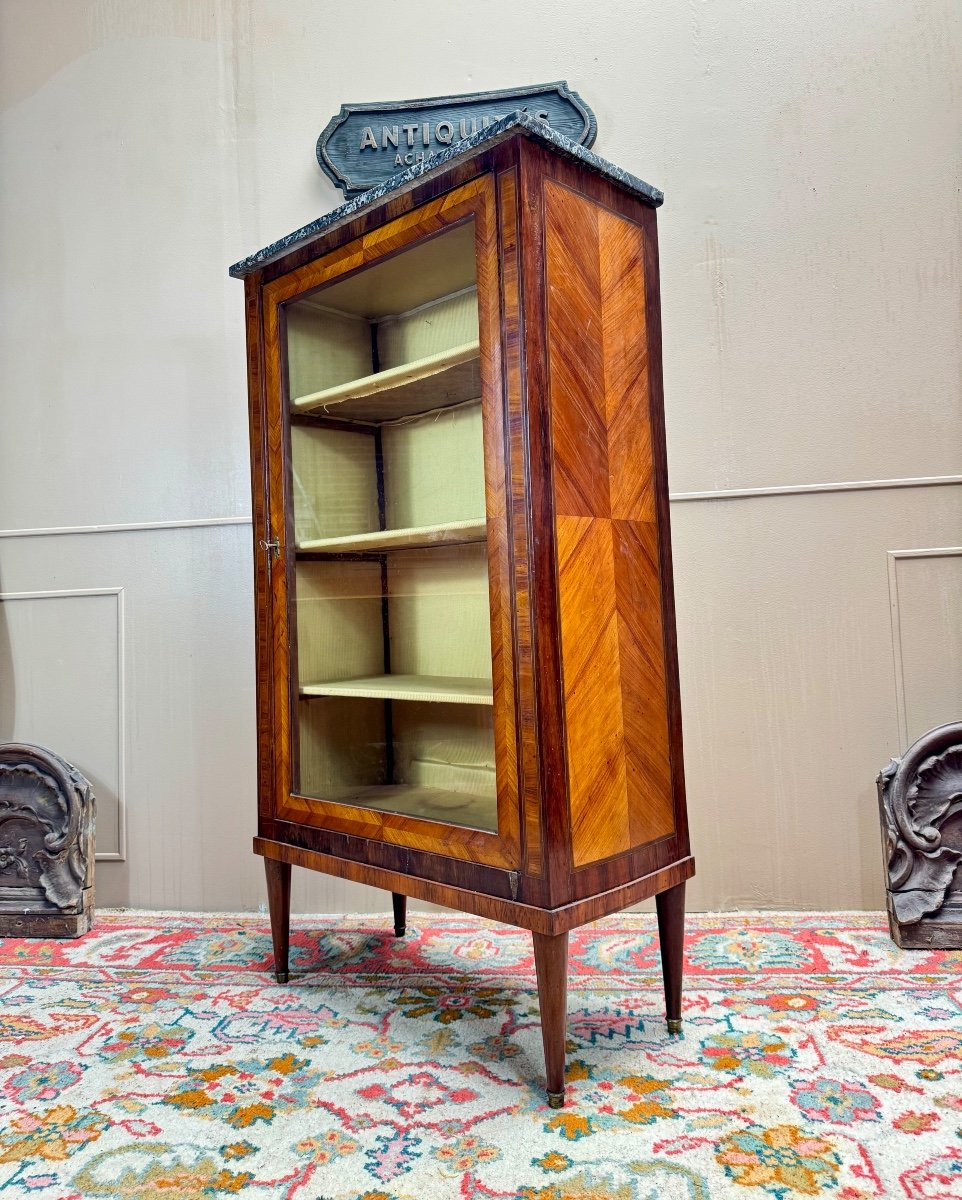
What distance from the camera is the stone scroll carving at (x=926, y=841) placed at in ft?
5.63

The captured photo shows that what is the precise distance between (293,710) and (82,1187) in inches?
30.8

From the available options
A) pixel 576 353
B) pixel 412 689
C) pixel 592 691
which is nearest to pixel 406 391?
pixel 576 353

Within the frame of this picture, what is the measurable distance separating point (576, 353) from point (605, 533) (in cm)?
27

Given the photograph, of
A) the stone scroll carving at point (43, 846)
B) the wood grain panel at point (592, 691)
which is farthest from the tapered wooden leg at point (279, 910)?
the wood grain panel at point (592, 691)

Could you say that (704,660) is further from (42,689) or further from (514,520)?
(42,689)

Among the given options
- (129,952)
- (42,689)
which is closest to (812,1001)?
(129,952)

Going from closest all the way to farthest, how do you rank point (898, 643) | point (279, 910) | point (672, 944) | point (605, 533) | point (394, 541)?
point (605, 533), point (672, 944), point (394, 541), point (279, 910), point (898, 643)

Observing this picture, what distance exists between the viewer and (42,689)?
7.38 feet

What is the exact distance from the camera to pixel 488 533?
1271 millimetres

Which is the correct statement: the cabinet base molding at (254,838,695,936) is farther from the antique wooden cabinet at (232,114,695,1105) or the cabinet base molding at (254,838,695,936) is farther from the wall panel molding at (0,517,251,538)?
the wall panel molding at (0,517,251,538)

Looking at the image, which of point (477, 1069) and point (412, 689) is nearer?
point (477, 1069)

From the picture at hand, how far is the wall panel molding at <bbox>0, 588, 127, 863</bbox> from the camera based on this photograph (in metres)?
2.18

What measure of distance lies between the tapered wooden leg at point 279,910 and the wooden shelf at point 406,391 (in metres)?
0.88

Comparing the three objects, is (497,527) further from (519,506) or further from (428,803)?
(428,803)
